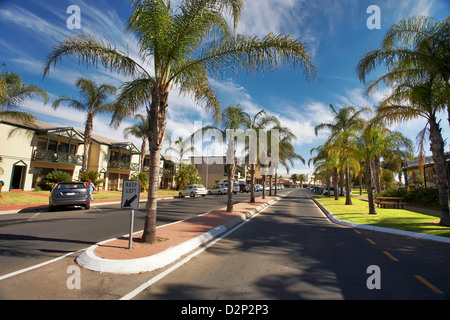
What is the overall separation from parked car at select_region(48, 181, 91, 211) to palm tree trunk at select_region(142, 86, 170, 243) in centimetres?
894

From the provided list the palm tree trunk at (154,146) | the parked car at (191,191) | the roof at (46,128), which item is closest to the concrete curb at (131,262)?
the palm tree trunk at (154,146)

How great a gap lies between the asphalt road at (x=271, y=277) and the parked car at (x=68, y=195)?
22.8ft

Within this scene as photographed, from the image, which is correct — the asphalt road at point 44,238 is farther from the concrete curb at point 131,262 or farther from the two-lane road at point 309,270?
the two-lane road at point 309,270

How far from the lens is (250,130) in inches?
→ 751

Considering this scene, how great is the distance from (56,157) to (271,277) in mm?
27242

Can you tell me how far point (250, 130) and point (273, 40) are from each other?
42.0 ft

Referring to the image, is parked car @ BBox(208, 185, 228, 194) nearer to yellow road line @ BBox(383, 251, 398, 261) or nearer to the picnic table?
the picnic table

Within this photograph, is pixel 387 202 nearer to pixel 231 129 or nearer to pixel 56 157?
pixel 231 129

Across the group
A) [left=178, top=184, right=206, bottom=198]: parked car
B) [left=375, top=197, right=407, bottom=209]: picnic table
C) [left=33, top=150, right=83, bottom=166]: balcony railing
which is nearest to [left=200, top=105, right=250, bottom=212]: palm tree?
[left=375, top=197, right=407, bottom=209]: picnic table

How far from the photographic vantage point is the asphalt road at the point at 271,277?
3492mm

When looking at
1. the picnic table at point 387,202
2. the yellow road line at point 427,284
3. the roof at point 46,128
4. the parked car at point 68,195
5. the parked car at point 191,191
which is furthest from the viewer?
the parked car at point 191,191

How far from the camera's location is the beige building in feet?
68.0

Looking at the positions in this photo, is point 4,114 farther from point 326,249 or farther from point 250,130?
point 326,249

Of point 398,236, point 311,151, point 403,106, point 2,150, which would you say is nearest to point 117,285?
point 398,236
